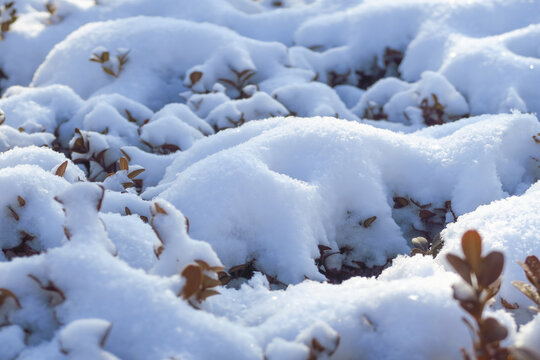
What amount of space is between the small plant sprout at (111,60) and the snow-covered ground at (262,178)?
0.07 ft

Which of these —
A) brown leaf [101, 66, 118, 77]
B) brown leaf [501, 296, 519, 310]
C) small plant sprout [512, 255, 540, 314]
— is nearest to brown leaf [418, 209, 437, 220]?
brown leaf [501, 296, 519, 310]

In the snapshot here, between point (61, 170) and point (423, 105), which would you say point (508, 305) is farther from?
point (423, 105)

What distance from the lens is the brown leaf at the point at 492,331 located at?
1049 millimetres

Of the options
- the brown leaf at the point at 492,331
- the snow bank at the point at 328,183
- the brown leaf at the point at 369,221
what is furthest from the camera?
the brown leaf at the point at 369,221

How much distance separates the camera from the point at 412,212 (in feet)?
7.77

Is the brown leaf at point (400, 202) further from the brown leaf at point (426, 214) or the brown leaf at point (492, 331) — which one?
the brown leaf at point (492, 331)

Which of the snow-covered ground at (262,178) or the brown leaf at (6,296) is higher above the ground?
the brown leaf at (6,296)

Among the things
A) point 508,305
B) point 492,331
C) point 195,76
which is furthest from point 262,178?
point 195,76

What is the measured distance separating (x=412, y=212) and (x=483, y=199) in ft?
1.07

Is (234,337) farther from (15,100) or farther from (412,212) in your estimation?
(15,100)

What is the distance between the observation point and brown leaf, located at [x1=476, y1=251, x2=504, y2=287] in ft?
3.51

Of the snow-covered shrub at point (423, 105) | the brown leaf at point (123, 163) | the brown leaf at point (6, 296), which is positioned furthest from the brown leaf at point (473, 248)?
the snow-covered shrub at point (423, 105)

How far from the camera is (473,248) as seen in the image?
1103 mm

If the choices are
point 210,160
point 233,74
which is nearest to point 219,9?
point 233,74
